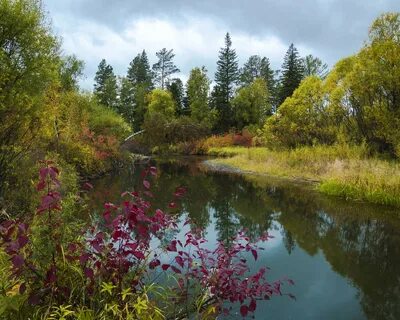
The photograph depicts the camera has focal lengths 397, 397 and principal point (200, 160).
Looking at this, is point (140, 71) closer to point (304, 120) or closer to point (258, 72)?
point (258, 72)

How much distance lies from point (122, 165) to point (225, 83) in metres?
35.5

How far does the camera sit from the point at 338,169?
54.1ft

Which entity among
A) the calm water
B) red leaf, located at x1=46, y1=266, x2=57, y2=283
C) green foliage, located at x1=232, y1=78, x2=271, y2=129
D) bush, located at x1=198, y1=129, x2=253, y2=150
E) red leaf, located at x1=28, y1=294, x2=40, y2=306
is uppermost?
green foliage, located at x1=232, y1=78, x2=271, y2=129

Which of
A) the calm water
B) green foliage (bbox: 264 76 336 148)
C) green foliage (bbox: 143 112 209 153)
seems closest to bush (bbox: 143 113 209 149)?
green foliage (bbox: 143 112 209 153)

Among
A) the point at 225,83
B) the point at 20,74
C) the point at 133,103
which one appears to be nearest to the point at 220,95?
the point at 225,83

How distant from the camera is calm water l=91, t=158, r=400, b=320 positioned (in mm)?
5484

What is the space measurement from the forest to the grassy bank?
2.5 inches

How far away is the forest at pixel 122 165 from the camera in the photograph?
3607mm

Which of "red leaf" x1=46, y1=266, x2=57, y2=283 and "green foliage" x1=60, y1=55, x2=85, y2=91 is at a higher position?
"green foliage" x1=60, y1=55, x2=85, y2=91

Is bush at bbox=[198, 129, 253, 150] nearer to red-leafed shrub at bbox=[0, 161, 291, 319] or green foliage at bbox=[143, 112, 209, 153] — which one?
green foliage at bbox=[143, 112, 209, 153]

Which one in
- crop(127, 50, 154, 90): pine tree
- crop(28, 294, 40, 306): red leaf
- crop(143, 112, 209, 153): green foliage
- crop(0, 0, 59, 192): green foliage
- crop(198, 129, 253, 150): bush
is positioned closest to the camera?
crop(28, 294, 40, 306): red leaf

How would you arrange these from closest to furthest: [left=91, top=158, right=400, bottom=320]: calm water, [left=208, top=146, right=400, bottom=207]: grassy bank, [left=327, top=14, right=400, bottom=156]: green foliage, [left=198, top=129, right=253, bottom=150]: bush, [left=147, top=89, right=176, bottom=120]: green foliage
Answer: [left=91, top=158, right=400, bottom=320]: calm water < [left=208, top=146, right=400, bottom=207]: grassy bank < [left=327, top=14, right=400, bottom=156]: green foliage < [left=198, top=129, right=253, bottom=150]: bush < [left=147, top=89, right=176, bottom=120]: green foliage

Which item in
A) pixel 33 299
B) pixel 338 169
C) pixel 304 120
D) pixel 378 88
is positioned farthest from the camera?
pixel 304 120

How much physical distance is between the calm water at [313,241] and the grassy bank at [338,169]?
734 millimetres
